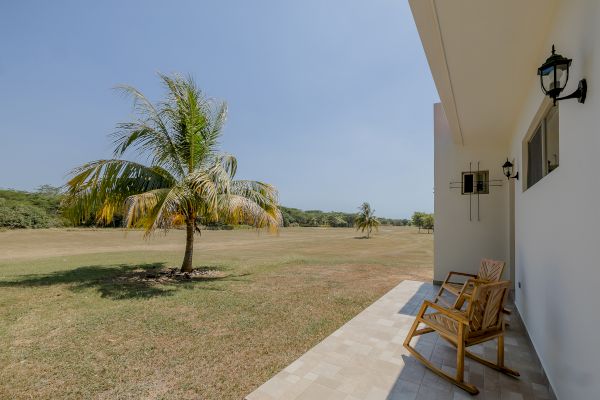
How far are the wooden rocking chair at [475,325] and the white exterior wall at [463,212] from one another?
4764mm

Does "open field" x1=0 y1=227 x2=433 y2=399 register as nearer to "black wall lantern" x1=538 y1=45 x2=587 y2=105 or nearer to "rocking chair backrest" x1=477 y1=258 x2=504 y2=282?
"rocking chair backrest" x1=477 y1=258 x2=504 y2=282

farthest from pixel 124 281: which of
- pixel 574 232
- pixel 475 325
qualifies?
pixel 574 232

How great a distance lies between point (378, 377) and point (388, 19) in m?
4.86

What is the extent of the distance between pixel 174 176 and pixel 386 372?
7.79 meters

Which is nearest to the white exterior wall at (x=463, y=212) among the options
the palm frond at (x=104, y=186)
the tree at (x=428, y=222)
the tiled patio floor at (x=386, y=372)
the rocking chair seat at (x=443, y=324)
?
the tiled patio floor at (x=386, y=372)

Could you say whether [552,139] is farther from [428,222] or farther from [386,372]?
[428,222]

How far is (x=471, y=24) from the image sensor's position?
2877 mm

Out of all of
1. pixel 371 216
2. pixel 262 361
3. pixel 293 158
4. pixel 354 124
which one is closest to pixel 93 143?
pixel 262 361

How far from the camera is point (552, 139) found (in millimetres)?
3094

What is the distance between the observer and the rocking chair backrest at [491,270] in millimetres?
Result: 4832

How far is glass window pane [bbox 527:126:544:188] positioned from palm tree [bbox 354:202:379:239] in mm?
35404

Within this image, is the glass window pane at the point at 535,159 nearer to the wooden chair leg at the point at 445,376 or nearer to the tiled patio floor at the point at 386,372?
the tiled patio floor at the point at 386,372

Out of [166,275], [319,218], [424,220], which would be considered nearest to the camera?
[166,275]

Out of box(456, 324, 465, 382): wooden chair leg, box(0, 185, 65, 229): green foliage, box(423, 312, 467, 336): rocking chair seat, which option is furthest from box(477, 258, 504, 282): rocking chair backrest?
box(0, 185, 65, 229): green foliage
